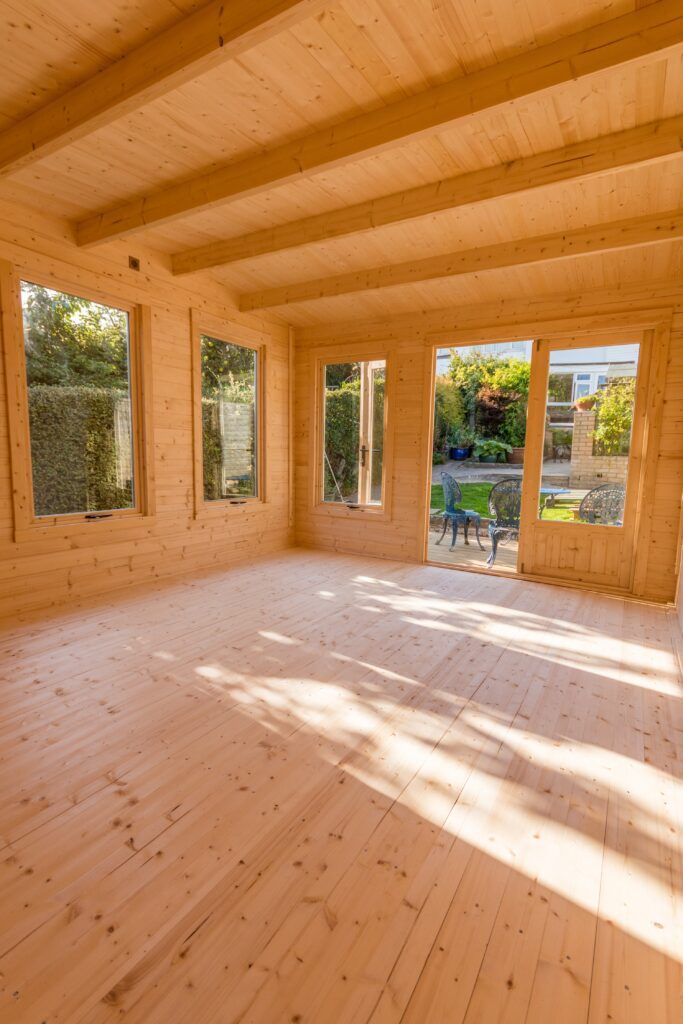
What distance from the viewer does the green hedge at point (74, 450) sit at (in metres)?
3.80

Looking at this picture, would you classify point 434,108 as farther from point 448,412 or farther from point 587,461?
point 448,412

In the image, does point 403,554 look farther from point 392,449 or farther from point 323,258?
point 323,258

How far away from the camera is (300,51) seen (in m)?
2.21

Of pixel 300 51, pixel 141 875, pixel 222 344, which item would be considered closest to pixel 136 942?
pixel 141 875

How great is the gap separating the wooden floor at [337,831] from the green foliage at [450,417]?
9.03 metres

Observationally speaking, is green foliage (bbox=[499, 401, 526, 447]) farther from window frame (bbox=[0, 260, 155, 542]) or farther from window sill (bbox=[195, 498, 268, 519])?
window frame (bbox=[0, 260, 155, 542])

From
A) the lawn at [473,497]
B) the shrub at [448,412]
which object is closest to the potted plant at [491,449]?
the shrub at [448,412]

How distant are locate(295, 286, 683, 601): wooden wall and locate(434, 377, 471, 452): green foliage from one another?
20.4ft

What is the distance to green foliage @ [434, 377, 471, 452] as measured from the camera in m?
11.7

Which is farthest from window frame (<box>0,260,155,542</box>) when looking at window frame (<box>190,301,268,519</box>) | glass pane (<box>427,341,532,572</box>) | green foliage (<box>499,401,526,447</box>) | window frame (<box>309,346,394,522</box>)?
green foliage (<box>499,401,526,447</box>)

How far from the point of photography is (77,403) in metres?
4.04

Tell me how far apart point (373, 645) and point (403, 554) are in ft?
8.36

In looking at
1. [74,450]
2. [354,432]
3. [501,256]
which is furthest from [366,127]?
[354,432]

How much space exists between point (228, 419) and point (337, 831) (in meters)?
4.53
